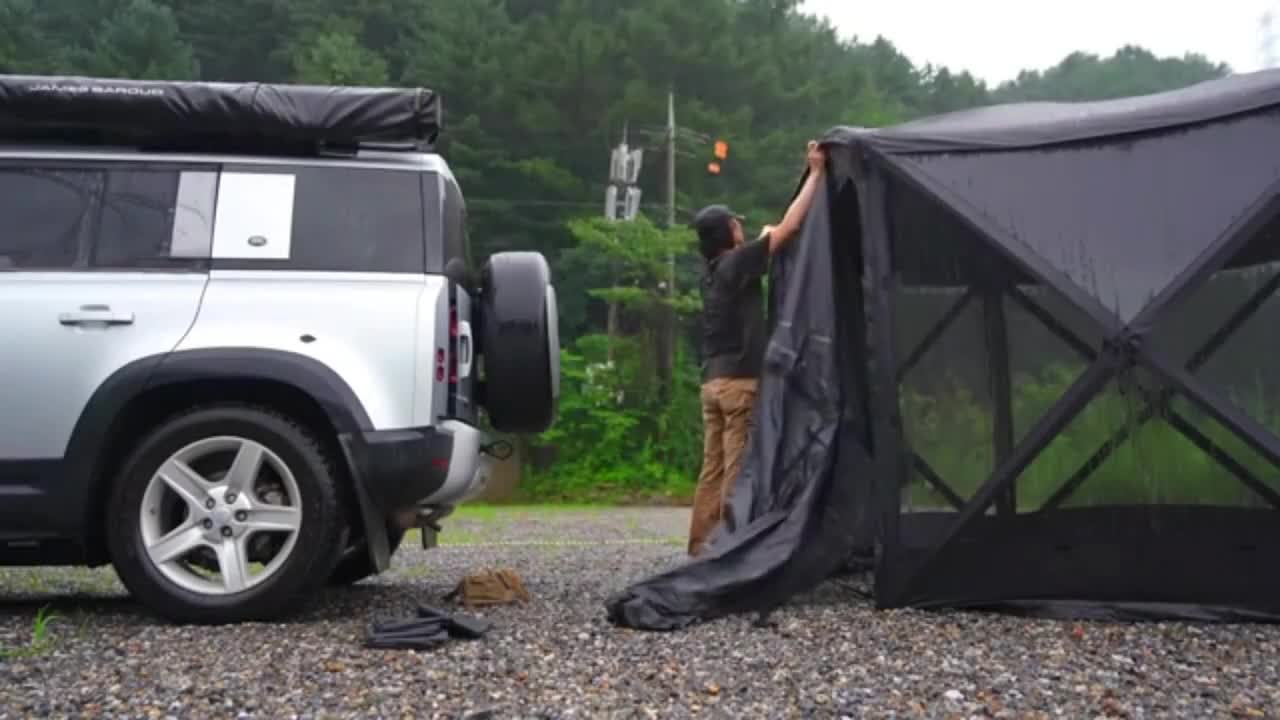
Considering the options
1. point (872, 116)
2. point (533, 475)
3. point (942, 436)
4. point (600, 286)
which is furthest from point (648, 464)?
point (942, 436)

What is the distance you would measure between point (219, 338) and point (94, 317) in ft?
1.60

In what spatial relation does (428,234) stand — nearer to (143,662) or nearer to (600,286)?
(143,662)

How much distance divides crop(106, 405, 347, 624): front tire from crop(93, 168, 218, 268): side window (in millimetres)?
673

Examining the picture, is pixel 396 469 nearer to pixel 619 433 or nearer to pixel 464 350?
pixel 464 350

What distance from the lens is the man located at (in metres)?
6.24

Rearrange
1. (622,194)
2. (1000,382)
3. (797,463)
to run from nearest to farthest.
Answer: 1. (1000,382)
2. (797,463)
3. (622,194)

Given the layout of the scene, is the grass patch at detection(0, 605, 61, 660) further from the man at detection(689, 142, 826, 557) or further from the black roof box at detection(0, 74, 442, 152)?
the man at detection(689, 142, 826, 557)

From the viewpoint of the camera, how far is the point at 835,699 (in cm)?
380

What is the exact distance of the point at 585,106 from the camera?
117ft

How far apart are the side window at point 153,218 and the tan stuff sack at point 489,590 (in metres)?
1.84

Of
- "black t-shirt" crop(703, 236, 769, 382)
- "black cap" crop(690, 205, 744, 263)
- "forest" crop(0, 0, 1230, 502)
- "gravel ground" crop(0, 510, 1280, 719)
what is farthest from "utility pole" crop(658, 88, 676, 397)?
"gravel ground" crop(0, 510, 1280, 719)

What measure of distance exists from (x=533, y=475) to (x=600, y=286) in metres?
6.40

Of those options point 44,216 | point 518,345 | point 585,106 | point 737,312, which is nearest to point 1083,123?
point 737,312

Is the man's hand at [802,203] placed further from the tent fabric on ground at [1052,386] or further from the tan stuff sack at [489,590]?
the tan stuff sack at [489,590]
